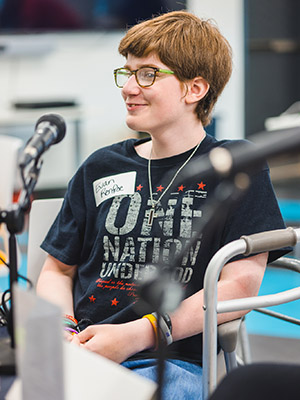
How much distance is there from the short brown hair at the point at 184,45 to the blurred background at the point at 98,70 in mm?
2999

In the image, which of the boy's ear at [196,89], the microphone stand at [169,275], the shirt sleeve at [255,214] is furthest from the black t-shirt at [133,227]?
the microphone stand at [169,275]

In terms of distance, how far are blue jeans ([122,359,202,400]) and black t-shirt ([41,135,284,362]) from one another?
0.09 feet

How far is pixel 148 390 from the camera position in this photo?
0.71 meters

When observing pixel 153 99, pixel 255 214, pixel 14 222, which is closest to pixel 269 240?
pixel 255 214

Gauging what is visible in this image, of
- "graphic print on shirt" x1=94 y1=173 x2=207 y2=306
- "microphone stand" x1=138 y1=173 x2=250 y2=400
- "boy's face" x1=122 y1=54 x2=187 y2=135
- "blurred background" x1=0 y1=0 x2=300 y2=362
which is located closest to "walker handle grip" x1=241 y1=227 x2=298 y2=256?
"graphic print on shirt" x1=94 y1=173 x2=207 y2=306

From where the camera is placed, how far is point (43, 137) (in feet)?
3.25

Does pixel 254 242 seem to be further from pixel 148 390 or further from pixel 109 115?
pixel 109 115

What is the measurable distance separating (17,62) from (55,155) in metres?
0.80

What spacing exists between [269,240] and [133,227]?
336mm

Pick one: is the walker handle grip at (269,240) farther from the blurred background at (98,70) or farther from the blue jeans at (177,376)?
the blurred background at (98,70)

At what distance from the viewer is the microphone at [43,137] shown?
3.03 feet

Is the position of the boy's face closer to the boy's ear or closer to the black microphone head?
the boy's ear

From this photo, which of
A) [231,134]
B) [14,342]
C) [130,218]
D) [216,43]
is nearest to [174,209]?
[130,218]

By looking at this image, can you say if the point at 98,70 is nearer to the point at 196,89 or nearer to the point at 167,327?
the point at 196,89
